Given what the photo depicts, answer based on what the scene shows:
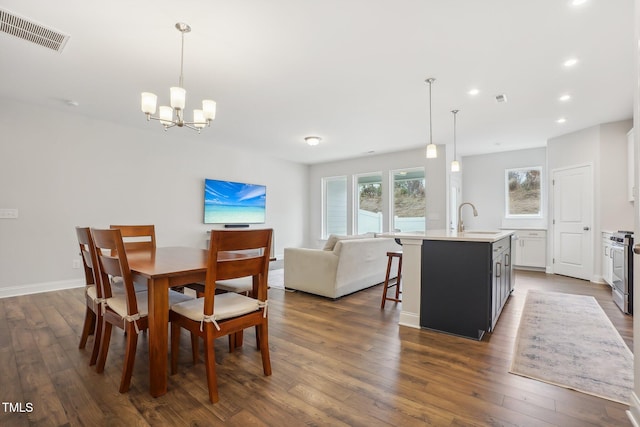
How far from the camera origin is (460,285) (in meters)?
2.59

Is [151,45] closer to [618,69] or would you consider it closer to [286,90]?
[286,90]

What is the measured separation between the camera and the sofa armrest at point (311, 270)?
12.3 ft

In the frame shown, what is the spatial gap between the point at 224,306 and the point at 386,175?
18.5 ft

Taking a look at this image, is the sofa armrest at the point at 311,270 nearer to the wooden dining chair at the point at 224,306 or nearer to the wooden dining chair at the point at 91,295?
the wooden dining chair at the point at 224,306

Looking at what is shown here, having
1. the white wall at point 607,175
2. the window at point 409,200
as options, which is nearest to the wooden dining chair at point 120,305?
the window at point 409,200

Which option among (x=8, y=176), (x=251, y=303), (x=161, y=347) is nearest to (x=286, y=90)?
(x=251, y=303)

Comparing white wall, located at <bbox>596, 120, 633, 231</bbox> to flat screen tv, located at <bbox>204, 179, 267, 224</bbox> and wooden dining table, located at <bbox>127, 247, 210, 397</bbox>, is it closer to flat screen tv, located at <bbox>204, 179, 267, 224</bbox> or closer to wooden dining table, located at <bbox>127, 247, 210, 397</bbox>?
wooden dining table, located at <bbox>127, 247, 210, 397</bbox>

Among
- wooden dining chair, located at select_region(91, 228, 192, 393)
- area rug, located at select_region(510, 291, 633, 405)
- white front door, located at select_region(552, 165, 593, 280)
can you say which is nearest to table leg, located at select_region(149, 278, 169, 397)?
wooden dining chair, located at select_region(91, 228, 192, 393)

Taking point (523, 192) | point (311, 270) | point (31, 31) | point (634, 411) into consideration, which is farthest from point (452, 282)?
point (523, 192)

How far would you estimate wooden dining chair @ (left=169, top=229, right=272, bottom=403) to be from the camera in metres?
1.70

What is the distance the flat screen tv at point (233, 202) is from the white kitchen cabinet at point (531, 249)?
544cm

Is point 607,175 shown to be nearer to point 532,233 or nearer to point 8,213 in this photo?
point 532,233

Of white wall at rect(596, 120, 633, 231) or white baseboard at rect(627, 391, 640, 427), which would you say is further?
white wall at rect(596, 120, 633, 231)

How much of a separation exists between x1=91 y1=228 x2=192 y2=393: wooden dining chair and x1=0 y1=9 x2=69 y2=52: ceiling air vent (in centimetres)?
181
